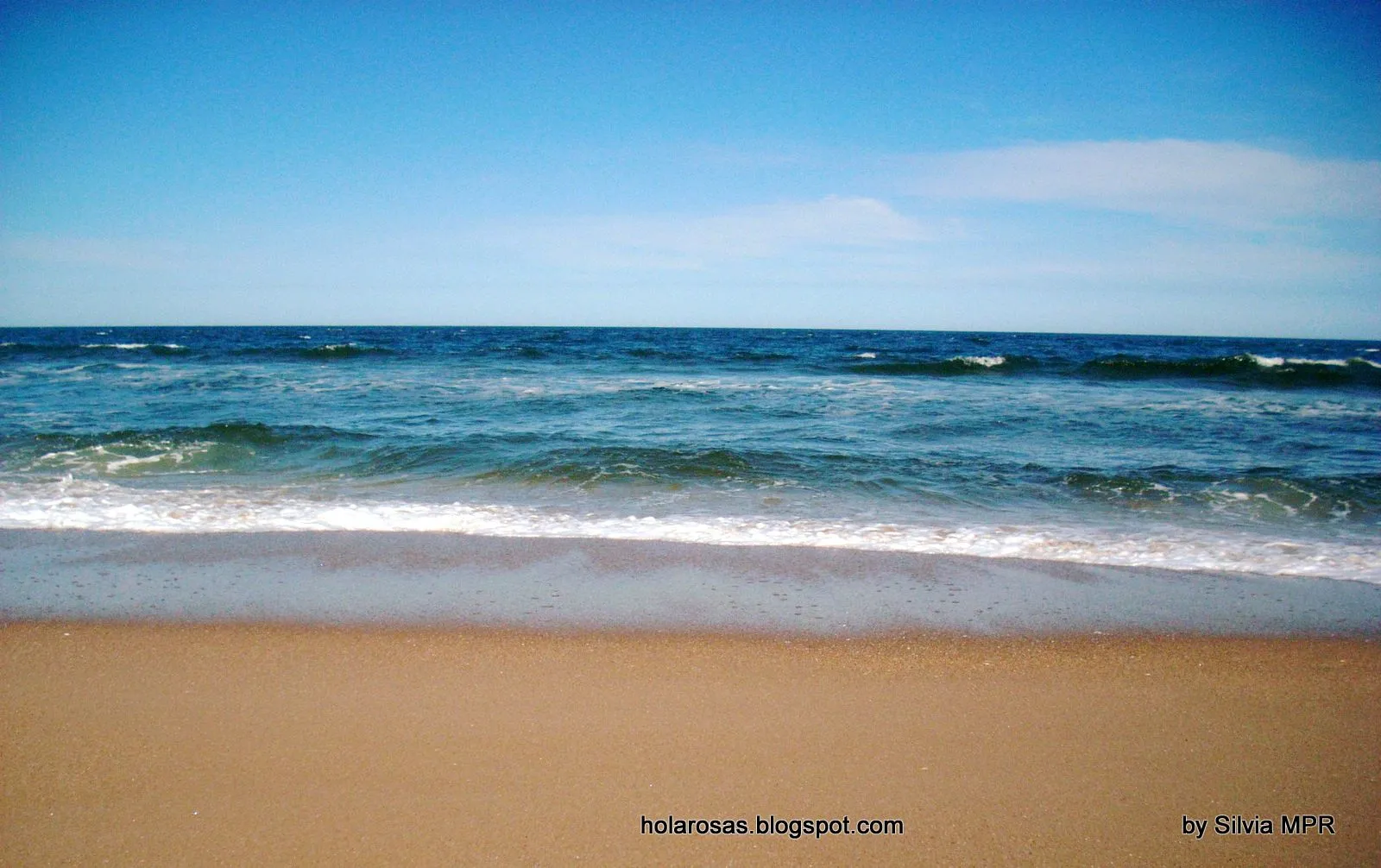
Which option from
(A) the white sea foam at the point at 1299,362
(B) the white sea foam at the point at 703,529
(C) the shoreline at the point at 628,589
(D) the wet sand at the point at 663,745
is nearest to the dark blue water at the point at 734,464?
(B) the white sea foam at the point at 703,529


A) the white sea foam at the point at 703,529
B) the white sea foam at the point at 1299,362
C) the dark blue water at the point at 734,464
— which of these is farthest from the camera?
the white sea foam at the point at 1299,362

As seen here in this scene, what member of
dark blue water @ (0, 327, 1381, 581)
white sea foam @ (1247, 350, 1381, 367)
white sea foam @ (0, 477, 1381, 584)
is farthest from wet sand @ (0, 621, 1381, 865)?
white sea foam @ (1247, 350, 1381, 367)

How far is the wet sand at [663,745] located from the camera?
258 cm

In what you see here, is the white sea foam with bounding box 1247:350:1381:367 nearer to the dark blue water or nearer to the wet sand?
the dark blue water

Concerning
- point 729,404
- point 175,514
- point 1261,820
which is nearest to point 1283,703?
point 1261,820

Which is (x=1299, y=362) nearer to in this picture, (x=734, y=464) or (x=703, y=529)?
(x=734, y=464)

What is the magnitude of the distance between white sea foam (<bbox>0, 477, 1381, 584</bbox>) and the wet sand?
1900 millimetres

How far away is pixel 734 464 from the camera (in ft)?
32.5

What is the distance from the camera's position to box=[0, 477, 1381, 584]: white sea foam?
606 centimetres

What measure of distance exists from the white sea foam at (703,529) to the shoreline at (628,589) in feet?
0.88

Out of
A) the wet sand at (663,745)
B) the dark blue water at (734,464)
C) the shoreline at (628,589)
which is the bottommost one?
the wet sand at (663,745)

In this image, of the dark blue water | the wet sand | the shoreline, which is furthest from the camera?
the dark blue water

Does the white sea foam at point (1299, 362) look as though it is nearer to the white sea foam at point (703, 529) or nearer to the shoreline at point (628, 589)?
the white sea foam at point (703, 529)

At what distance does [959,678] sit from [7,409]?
18830mm
